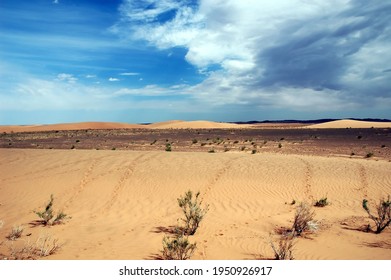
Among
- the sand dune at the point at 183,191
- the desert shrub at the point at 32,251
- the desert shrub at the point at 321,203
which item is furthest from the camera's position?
the desert shrub at the point at 321,203

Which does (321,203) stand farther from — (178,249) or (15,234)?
(15,234)

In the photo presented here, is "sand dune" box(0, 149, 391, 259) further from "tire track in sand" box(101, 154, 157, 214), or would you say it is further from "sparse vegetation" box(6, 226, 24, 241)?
"sparse vegetation" box(6, 226, 24, 241)

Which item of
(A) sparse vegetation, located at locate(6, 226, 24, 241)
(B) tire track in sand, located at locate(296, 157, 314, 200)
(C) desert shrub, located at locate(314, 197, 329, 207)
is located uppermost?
(B) tire track in sand, located at locate(296, 157, 314, 200)

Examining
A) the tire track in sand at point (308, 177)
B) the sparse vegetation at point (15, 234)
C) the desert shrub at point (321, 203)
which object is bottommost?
the sparse vegetation at point (15, 234)

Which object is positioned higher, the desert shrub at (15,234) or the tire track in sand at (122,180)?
the tire track in sand at (122,180)

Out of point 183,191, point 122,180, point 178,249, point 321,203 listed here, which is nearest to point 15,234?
point 178,249

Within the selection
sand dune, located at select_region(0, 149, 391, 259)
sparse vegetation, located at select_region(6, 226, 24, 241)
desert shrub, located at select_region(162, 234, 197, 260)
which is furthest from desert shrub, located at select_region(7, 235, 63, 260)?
desert shrub, located at select_region(162, 234, 197, 260)

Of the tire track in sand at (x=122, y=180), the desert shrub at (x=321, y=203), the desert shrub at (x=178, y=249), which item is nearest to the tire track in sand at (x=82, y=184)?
the tire track in sand at (x=122, y=180)

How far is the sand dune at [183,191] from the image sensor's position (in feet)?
21.2

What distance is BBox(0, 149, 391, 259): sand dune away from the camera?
647 centimetres

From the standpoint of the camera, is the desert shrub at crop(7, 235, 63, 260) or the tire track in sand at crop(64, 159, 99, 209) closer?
the desert shrub at crop(7, 235, 63, 260)

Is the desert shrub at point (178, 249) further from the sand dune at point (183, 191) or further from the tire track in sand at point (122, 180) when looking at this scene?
the tire track in sand at point (122, 180)

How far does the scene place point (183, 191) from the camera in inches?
420

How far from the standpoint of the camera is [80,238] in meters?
7.11
